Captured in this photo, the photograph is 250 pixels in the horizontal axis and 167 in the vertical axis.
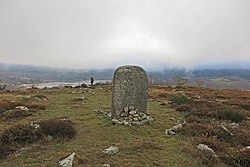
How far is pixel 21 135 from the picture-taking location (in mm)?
9906

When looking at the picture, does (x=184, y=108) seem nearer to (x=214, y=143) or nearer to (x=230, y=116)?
(x=230, y=116)

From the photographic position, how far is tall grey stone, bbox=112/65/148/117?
45.2 feet

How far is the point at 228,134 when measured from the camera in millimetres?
10914

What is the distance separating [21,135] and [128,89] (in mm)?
5792

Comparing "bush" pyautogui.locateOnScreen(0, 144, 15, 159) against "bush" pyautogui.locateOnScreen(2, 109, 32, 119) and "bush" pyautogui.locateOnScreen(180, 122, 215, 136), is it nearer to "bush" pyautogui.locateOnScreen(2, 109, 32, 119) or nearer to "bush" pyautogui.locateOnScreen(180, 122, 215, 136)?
"bush" pyautogui.locateOnScreen(2, 109, 32, 119)

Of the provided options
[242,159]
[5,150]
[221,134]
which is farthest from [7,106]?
[242,159]

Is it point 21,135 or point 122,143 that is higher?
point 21,135

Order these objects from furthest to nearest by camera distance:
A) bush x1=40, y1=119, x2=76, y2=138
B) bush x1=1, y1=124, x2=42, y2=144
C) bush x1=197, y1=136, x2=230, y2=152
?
1. bush x1=40, y1=119, x2=76, y2=138
2. bush x1=1, y1=124, x2=42, y2=144
3. bush x1=197, y1=136, x2=230, y2=152

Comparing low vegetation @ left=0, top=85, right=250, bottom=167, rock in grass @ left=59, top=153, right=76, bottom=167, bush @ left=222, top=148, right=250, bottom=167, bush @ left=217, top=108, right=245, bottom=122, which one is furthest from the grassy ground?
bush @ left=217, top=108, right=245, bottom=122

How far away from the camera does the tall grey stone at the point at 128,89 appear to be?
13789 millimetres

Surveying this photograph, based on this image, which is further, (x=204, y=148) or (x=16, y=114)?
(x=16, y=114)

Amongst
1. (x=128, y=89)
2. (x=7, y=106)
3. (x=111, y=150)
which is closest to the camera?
(x=111, y=150)

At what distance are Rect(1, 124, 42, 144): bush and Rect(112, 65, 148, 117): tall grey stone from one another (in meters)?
4.60

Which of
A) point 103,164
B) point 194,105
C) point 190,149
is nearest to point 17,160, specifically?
point 103,164
